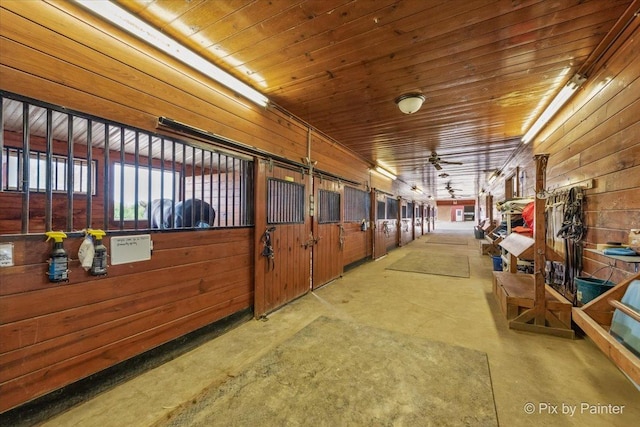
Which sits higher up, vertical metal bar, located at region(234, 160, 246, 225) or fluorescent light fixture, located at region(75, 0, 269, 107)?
fluorescent light fixture, located at region(75, 0, 269, 107)

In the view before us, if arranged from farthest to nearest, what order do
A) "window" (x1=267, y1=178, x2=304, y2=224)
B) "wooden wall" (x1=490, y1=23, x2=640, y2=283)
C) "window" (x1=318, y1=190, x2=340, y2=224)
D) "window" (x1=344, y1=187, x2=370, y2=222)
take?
"window" (x1=344, y1=187, x2=370, y2=222)
"window" (x1=318, y1=190, x2=340, y2=224)
"window" (x1=267, y1=178, x2=304, y2=224)
"wooden wall" (x1=490, y1=23, x2=640, y2=283)

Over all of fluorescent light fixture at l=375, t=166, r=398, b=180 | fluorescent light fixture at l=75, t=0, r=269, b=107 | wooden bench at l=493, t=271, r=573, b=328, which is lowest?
wooden bench at l=493, t=271, r=573, b=328

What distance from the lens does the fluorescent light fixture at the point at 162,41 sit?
1706mm

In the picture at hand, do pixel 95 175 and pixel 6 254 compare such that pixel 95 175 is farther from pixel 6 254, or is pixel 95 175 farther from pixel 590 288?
pixel 590 288

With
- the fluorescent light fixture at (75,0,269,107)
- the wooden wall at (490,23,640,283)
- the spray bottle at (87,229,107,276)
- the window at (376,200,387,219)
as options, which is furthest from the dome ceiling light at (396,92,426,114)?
the window at (376,200,387,219)

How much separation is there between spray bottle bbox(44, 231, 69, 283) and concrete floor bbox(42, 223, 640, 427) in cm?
86

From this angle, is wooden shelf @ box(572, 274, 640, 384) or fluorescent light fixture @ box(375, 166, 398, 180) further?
fluorescent light fixture @ box(375, 166, 398, 180)

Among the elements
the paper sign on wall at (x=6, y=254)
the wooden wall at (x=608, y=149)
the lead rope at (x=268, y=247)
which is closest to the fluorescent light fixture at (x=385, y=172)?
the wooden wall at (x=608, y=149)

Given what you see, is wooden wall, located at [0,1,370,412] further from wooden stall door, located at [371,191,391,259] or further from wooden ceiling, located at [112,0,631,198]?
wooden stall door, located at [371,191,391,259]

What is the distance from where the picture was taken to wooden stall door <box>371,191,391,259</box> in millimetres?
6773

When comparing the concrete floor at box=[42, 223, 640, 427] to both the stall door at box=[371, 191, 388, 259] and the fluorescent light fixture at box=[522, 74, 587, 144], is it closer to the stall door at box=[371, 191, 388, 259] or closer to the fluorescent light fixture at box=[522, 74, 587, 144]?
the fluorescent light fixture at box=[522, 74, 587, 144]

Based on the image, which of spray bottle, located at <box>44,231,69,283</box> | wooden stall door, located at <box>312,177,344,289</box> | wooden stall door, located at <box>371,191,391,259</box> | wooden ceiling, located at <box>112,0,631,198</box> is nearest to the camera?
spray bottle, located at <box>44,231,69,283</box>

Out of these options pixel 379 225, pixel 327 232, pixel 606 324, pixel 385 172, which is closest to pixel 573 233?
pixel 606 324

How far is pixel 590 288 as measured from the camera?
2.29 meters
